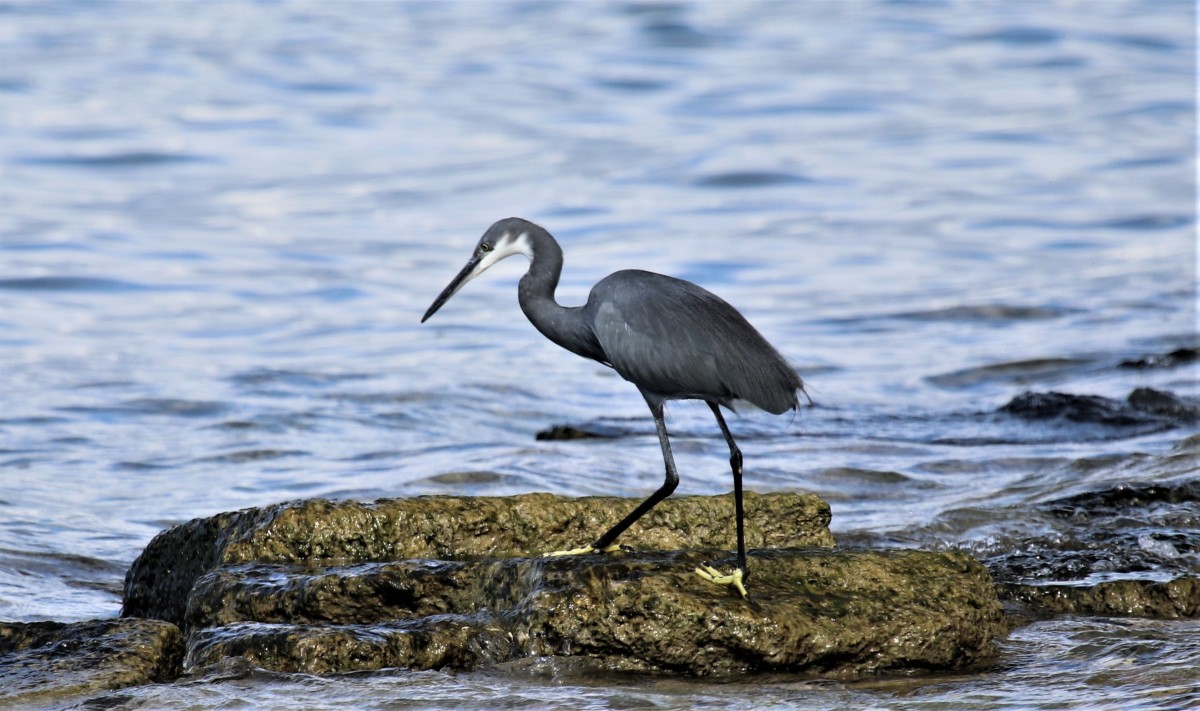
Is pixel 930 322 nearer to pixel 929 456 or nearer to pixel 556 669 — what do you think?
pixel 929 456

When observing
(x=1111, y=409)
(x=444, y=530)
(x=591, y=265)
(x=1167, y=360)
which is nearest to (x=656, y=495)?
(x=444, y=530)

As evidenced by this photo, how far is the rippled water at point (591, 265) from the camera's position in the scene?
791 centimetres

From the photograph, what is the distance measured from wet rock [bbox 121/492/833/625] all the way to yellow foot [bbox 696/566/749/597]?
785mm

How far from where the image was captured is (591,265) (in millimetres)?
16359

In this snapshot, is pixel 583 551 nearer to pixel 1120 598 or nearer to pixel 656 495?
pixel 656 495

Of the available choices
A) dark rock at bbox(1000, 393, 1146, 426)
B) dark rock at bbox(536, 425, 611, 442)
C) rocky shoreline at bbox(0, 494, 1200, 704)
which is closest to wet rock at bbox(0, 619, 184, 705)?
rocky shoreline at bbox(0, 494, 1200, 704)

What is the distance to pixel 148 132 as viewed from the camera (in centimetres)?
2291

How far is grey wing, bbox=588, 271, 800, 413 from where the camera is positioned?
5363 millimetres

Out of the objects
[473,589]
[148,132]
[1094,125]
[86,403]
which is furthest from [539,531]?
[1094,125]

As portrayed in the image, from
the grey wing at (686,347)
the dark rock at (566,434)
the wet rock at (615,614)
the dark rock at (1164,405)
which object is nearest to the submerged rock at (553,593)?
the wet rock at (615,614)

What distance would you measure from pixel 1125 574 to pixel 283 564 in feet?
11.1

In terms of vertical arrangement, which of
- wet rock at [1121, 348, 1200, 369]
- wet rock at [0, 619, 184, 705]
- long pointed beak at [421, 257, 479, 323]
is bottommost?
wet rock at [1121, 348, 1200, 369]

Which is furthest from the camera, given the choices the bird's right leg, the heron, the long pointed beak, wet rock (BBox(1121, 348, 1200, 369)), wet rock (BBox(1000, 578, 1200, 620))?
wet rock (BBox(1121, 348, 1200, 369))

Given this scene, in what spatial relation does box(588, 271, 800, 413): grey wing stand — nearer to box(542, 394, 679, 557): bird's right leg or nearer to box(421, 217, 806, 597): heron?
box(421, 217, 806, 597): heron
